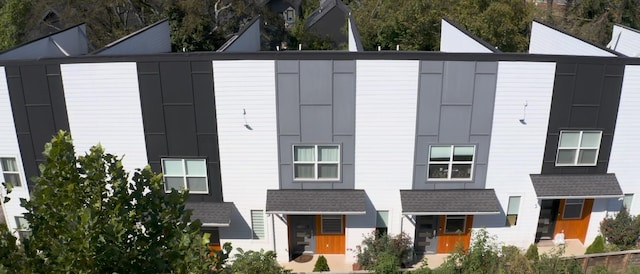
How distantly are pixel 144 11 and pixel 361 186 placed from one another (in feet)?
116

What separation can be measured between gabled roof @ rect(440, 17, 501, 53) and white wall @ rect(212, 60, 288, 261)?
9.65 m

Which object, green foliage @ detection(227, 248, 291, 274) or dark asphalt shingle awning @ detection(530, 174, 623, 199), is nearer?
green foliage @ detection(227, 248, 291, 274)

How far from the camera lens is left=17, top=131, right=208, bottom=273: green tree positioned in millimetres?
6578

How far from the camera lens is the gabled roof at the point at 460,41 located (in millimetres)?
20297

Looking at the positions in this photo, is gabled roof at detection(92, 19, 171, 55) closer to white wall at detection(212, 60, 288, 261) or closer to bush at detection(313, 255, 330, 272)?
white wall at detection(212, 60, 288, 261)

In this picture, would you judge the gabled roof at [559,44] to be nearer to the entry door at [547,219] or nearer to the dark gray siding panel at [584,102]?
the dark gray siding panel at [584,102]

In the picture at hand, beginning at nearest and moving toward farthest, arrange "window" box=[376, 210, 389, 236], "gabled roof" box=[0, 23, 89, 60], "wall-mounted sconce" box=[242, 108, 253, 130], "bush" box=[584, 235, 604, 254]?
"wall-mounted sconce" box=[242, 108, 253, 130]
"window" box=[376, 210, 389, 236]
"bush" box=[584, 235, 604, 254]
"gabled roof" box=[0, 23, 89, 60]

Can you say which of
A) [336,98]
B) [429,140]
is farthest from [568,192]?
[336,98]

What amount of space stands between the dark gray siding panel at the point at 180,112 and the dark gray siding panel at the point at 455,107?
7481 millimetres

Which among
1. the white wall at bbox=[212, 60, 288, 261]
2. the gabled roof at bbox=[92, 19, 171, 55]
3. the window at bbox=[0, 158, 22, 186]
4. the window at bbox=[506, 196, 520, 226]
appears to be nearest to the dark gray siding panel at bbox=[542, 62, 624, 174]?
the window at bbox=[506, 196, 520, 226]

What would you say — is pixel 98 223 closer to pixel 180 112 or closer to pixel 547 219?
pixel 180 112

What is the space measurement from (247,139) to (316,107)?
278 cm

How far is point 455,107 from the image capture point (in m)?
16.5

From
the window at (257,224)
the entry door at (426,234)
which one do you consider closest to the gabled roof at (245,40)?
the window at (257,224)
